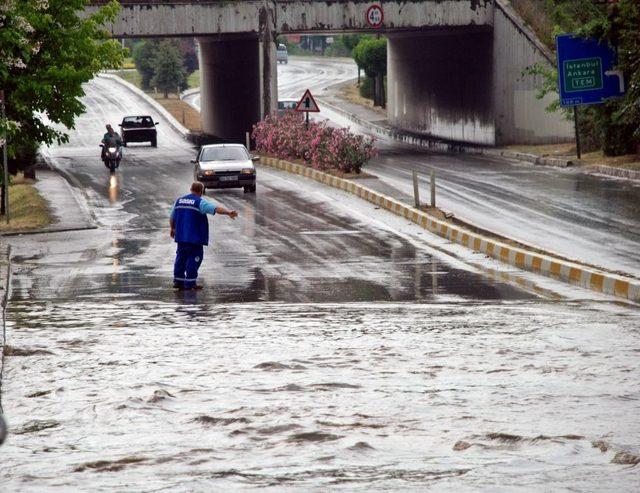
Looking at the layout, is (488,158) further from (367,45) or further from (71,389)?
(71,389)

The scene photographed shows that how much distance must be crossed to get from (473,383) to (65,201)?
78.3 ft

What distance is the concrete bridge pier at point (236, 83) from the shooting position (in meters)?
53.5

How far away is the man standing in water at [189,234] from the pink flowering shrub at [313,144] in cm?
1979

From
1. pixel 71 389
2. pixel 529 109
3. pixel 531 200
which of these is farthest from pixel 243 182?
pixel 71 389

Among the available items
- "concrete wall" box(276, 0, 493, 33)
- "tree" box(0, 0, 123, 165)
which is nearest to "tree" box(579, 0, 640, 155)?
"concrete wall" box(276, 0, 493, 33)

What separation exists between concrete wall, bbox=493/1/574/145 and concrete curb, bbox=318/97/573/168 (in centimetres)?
143

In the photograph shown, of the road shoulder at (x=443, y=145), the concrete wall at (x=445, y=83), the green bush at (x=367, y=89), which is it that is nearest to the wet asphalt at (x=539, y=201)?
the road shoulder at (x=443, y=145)

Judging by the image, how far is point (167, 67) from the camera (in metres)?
103

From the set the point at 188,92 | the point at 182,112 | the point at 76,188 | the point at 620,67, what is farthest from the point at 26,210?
the point at 188,92

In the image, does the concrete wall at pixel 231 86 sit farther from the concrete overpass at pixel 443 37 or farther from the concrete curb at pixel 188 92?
the concrete curb at pixel 188 92

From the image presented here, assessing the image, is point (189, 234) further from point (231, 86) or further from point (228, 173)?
point (231, 86)

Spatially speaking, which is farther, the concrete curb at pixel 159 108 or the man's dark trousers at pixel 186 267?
the concrete curb at pixel 159 108

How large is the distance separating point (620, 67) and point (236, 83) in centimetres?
2336

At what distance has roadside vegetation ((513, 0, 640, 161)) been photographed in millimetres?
39281
